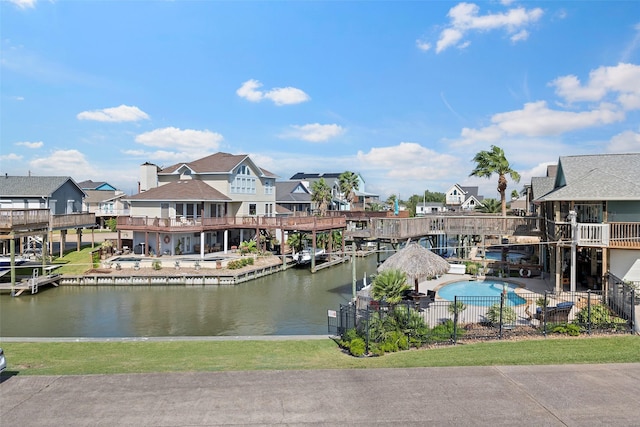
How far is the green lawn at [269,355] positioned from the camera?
12.4 meters

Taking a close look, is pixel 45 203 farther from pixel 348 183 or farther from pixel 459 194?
pixel 459 194

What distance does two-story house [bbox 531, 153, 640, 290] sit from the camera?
20953 mm

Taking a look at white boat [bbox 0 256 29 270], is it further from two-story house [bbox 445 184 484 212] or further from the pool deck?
two-story house [bbox 445 184 484 212]

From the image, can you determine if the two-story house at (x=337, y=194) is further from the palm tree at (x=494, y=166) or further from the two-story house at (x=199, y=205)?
the palm tree at (x=494, y=166)

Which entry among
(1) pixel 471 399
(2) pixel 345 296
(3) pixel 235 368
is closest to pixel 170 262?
(2) pixel 345 296

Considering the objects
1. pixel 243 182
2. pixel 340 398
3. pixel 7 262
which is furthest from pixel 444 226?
pixel 7 262

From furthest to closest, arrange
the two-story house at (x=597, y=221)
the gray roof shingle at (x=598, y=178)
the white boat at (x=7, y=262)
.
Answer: the white boat at (x=7, y=262) → the gray roof shingle at (x=598, y=178) → the two-story house at (x=597, y=221)

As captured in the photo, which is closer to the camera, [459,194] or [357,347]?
[357,347]

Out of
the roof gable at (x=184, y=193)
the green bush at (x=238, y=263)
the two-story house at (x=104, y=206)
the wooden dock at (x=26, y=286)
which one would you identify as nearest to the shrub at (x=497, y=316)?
the green bush at (x=238, y=263)

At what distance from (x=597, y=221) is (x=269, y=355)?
1773cm

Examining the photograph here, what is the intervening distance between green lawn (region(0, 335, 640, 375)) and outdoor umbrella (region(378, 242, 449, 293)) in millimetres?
5998

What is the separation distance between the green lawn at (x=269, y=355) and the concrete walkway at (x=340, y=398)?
0.61 meters

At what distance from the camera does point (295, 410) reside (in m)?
9.52

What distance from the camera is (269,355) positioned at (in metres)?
14.1
